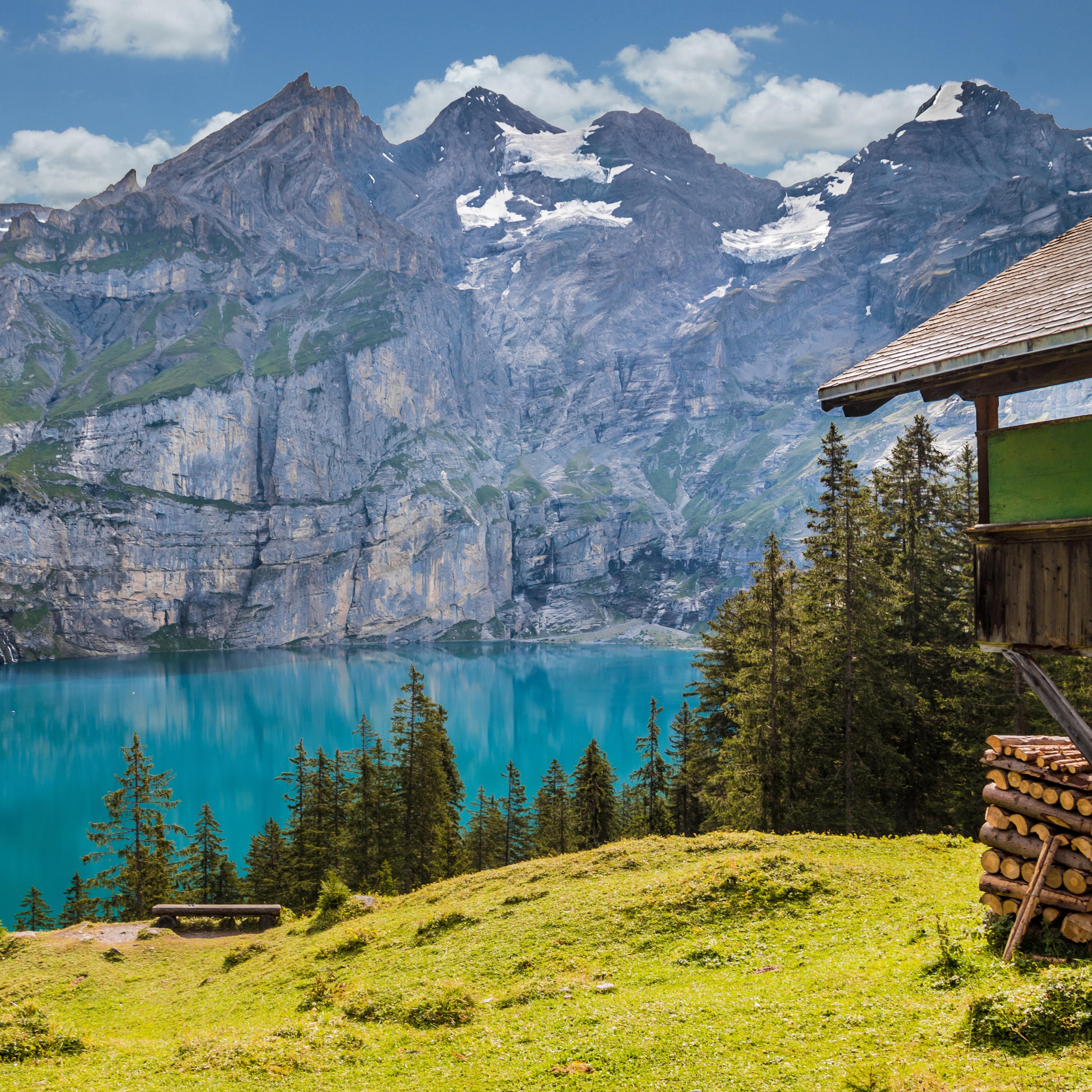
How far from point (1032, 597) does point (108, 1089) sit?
12465 mm

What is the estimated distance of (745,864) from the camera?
1463cm

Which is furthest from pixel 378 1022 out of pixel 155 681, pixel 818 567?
pixel 155 681

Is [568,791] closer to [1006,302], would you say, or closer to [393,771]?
[393,771]

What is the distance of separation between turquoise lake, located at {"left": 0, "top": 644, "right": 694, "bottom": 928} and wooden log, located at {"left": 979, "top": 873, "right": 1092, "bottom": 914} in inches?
2220

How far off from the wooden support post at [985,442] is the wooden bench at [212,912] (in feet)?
79.6

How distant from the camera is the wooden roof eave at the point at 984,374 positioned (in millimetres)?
6895

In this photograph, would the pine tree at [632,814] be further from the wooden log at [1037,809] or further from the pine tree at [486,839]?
the wooden log at [1037,809]

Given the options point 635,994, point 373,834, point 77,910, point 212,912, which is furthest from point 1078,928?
point 77,910

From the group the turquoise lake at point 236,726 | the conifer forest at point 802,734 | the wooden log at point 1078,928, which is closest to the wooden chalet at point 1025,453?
the wooden log at point 1078,928

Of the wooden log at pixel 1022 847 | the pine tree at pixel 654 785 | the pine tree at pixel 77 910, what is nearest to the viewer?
the wooden log at pixel 1022 847

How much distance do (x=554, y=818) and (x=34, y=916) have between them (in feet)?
98.8

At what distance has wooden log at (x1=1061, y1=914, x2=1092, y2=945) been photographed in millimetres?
8766

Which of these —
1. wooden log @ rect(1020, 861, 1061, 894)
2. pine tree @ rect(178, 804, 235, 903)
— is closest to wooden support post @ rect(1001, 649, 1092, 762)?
wooden log @ rect(1020, 861, 1061, 894)

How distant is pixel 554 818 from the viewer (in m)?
51.3
